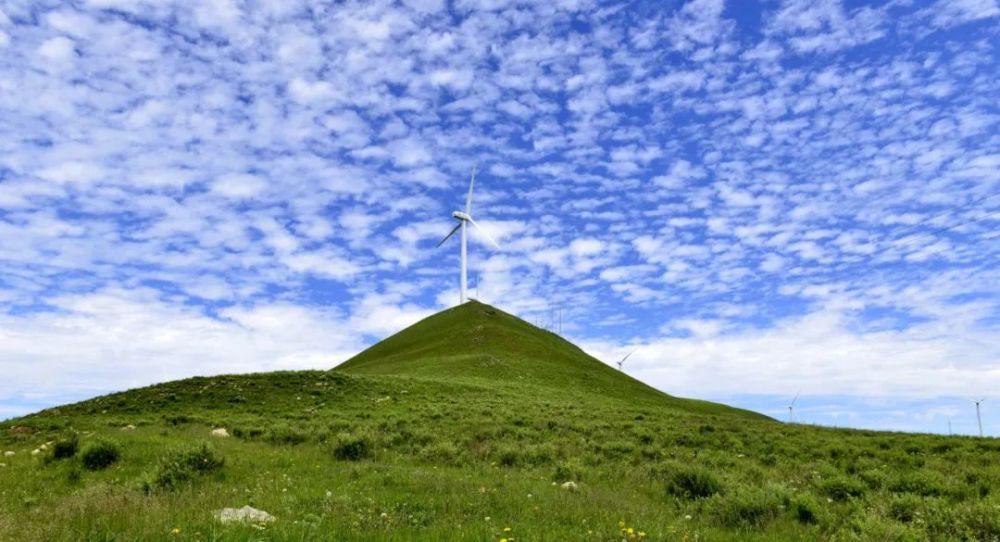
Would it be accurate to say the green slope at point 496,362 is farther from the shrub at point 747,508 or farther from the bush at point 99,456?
the shrub at point 747,508

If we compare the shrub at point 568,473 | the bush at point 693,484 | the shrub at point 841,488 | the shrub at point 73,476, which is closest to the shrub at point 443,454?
the shrub at point 568,473

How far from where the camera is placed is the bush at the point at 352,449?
1906 cm

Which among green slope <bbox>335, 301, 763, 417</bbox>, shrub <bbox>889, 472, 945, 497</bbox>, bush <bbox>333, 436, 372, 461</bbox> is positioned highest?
green slope <bbox>335, 301, 763, 417</bbox>

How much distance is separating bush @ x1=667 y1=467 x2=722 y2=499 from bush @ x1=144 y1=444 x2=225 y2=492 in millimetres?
11241

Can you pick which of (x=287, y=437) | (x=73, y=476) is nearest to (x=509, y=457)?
(x=287, y=437)

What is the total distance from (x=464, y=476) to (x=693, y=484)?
5568mm

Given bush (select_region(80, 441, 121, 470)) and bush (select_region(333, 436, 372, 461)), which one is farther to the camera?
bush (select_region(333, 436, 372, 461))

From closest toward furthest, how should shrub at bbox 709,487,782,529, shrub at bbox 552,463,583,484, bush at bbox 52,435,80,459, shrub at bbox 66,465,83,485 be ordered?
shrub at bbox 709,487,782,529
shrub at bbox 552,463,583,484
shrub at bbox 66,465,83,485
bush at bbox 52,435,80,459

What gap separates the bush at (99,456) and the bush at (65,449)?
1768mm

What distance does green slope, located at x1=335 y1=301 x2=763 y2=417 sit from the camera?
60.4 metres

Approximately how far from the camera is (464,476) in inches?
587

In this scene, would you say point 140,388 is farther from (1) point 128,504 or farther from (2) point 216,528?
(2) point 216,528

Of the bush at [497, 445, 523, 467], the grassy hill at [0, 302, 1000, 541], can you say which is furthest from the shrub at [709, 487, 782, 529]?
the bush at [497, 445, 523, 467]

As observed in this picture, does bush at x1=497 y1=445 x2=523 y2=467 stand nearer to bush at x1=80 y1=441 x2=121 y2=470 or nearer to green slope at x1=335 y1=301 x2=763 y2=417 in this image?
bush at x1=80 y1=441 x2=121 y2=470
